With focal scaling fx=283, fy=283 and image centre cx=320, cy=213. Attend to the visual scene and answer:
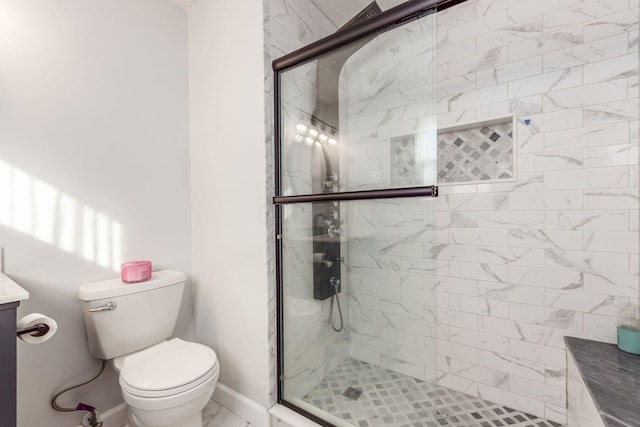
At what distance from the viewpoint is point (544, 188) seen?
5.16ft

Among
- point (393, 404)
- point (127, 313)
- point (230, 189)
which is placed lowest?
point (393, 404)

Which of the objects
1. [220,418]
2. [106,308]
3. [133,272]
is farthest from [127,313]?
[220,418]

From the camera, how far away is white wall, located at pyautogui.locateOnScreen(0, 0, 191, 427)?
4.15ft

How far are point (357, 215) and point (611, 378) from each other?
124 cm

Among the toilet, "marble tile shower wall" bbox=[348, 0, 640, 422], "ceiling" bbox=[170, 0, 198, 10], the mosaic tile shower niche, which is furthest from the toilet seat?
"ceiling" bbox=[170, 0, 198, 10]

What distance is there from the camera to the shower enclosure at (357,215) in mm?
1147

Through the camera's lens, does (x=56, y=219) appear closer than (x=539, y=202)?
Yes

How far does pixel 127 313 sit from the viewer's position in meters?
1.40

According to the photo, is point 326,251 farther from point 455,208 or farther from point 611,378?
point 611,378

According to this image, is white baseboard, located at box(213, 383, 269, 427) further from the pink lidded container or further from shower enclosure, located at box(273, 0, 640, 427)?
the pink lidded container

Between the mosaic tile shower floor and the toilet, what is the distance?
0.60m

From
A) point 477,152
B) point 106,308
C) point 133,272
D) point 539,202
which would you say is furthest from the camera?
point 477,152

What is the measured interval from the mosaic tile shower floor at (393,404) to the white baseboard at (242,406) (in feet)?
0.86

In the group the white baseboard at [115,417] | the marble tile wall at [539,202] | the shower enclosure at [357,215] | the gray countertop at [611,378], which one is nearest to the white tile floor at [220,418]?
the shower enclosure at [357,215]
